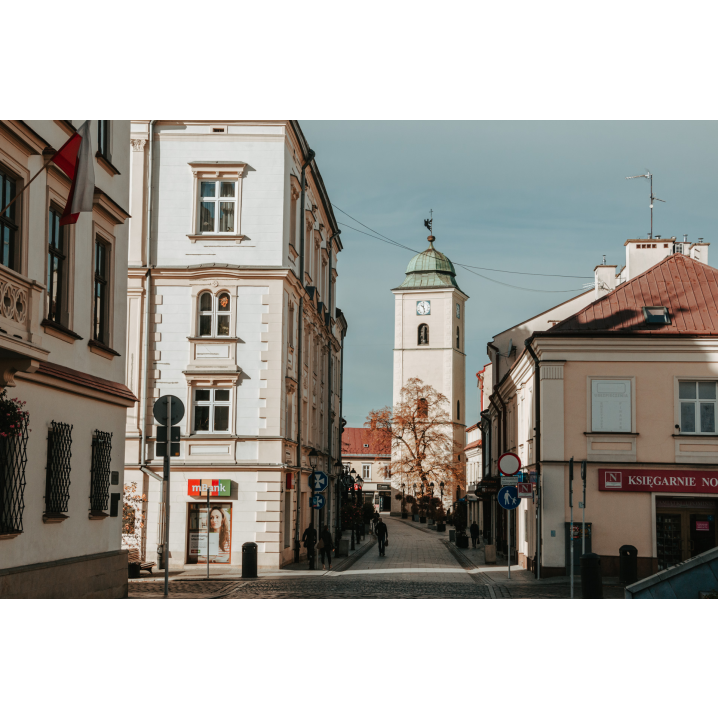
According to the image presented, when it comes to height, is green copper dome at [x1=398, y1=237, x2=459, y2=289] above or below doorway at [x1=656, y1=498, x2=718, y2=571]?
above

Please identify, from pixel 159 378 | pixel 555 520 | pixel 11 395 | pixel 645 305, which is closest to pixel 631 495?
pixel 555 520

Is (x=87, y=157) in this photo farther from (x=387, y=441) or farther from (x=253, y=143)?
(x=387, y=441)

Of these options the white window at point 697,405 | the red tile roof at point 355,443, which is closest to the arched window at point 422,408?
the red tile roof at point 355,443

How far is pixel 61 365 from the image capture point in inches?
567

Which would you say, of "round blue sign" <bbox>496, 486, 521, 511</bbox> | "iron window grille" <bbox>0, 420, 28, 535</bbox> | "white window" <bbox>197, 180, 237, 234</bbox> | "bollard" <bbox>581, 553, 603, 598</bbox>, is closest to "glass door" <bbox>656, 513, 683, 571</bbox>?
"round blue sign" <bbox>496, 486, 521, 511</bbox>

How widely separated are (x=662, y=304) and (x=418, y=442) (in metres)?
53.1

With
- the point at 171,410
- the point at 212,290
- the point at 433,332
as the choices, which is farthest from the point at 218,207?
the point at 433,332

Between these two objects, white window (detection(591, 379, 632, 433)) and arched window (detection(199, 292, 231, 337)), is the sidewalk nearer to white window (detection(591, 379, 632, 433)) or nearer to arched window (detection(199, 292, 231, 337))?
arched window (detection(199, 292, 231, 337))

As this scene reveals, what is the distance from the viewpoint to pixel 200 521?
91.2ft

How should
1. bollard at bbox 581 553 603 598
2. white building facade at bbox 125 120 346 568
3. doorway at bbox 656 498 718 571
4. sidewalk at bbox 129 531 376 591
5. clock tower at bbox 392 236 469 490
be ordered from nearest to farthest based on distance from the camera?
bollard at bbox 581 553 603 598 < sidewalk at bbox 129 531 376 591 < doorway at bbox 656 498 718 571 < white building facade at bbox 125 120 346 568 < clock tower at bbox 392 236 469 490

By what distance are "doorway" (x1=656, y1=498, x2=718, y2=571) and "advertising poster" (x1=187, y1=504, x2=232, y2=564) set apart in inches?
478

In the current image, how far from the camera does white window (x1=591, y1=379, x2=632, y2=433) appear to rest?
25.0m

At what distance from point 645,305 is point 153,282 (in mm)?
14645
